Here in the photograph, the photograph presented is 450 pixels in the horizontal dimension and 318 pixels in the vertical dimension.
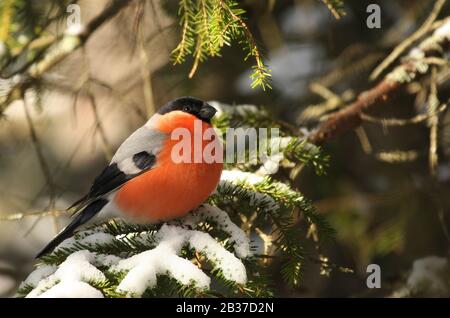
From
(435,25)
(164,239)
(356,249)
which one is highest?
(435,25)

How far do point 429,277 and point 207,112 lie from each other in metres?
1.47

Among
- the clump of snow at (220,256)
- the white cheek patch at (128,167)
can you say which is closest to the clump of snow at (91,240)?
the clump of snow at (220,256)

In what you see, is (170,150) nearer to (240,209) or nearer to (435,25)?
(240,209)

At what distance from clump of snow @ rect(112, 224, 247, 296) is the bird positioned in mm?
329

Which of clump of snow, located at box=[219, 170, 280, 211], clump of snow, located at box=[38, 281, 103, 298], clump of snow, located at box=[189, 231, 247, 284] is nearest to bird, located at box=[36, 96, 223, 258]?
clump of snow, located at box=[219, 170, 280, 211]

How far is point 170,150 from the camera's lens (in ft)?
→ 9.11

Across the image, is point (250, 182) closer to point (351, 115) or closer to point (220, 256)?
point (220, 256)

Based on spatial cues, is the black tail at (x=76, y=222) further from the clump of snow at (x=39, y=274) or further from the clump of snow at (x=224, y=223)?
the clump of snow at (x=224, y=223)

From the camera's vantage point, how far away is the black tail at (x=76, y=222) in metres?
2.35

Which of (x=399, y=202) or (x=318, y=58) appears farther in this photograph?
(x=318, y=58)

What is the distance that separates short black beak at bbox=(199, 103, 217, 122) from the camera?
9.48ft

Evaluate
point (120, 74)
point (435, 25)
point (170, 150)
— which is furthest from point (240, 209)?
point (120, 74)

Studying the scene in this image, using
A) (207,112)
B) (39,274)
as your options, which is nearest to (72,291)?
(39,274)

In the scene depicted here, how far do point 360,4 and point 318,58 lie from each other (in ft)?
1.59
